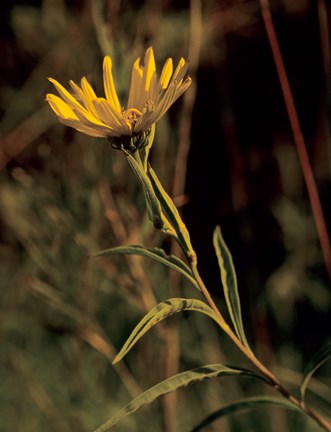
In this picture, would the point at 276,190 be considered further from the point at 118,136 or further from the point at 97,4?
the point at 118,136

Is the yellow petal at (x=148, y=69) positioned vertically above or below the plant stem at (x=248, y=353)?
above

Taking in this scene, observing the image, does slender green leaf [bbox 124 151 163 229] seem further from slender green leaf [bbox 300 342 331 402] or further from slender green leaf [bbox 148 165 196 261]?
slender green leaf [bbox 300 342 331 402]

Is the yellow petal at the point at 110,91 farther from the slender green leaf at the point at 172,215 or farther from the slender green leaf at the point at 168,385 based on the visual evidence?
the slender green leaf at the point at 168,385

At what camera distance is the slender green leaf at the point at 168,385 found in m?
0.43

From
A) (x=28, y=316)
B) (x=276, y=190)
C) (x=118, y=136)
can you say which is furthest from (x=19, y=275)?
(x=118, y=136)

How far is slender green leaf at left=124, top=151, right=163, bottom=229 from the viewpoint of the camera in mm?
440

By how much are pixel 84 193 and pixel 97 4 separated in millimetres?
250

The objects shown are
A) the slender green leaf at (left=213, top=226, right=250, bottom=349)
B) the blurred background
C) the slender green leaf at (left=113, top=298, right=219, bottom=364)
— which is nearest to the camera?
the slender green leaf at (left=113, top=298, right=219, bottom=364)

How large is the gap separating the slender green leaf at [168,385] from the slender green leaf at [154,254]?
2.3 inches

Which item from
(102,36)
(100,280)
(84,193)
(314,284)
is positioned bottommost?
(314,284)

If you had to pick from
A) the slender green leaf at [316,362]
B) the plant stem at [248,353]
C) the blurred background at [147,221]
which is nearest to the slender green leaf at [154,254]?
the plant stem at [248,353]

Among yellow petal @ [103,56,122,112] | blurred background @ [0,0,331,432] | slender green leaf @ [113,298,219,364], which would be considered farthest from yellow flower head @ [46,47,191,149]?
blurred background @ [0,0,331,432]

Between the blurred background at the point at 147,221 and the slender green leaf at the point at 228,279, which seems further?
the blurred background at the point at 147,221

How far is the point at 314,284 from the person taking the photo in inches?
52.3
